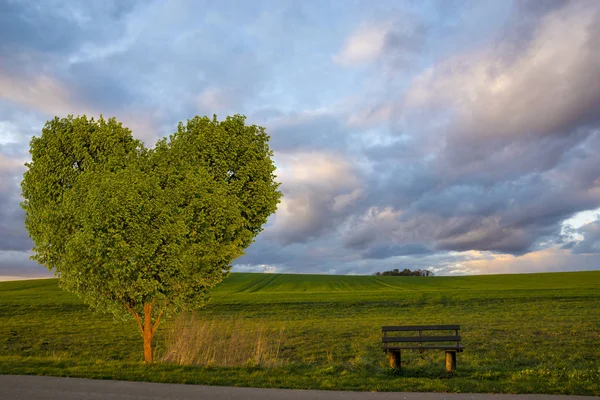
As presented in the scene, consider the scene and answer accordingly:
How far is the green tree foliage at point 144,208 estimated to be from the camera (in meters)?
14.4

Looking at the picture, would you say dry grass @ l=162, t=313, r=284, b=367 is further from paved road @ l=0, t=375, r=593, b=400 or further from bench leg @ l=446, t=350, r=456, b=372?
bench leg @ l=446, t=350, r=456, b=372

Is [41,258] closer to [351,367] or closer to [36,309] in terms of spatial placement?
[351,367]

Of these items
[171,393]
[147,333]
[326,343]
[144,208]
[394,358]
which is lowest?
[326,343]

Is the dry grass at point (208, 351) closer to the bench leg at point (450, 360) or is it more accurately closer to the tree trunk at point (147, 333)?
the tree trunk at point (147, 333)

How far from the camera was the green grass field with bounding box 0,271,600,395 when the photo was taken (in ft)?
39.0

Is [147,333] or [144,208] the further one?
[147,333]

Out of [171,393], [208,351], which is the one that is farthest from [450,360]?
[171,393]

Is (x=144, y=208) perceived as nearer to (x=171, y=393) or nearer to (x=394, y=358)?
(x=171, y=393)

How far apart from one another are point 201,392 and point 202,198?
7.18m

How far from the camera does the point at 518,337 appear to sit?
23344 millimetres

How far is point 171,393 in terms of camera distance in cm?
999

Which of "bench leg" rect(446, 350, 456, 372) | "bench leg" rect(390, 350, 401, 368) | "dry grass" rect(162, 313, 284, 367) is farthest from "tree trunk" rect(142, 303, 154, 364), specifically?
"bench leg" rect(446, 350, 456, 372)

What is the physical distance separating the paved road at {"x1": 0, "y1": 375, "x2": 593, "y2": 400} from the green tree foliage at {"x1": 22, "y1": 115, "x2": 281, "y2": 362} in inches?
160

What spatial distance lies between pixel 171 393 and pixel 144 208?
6.39m
